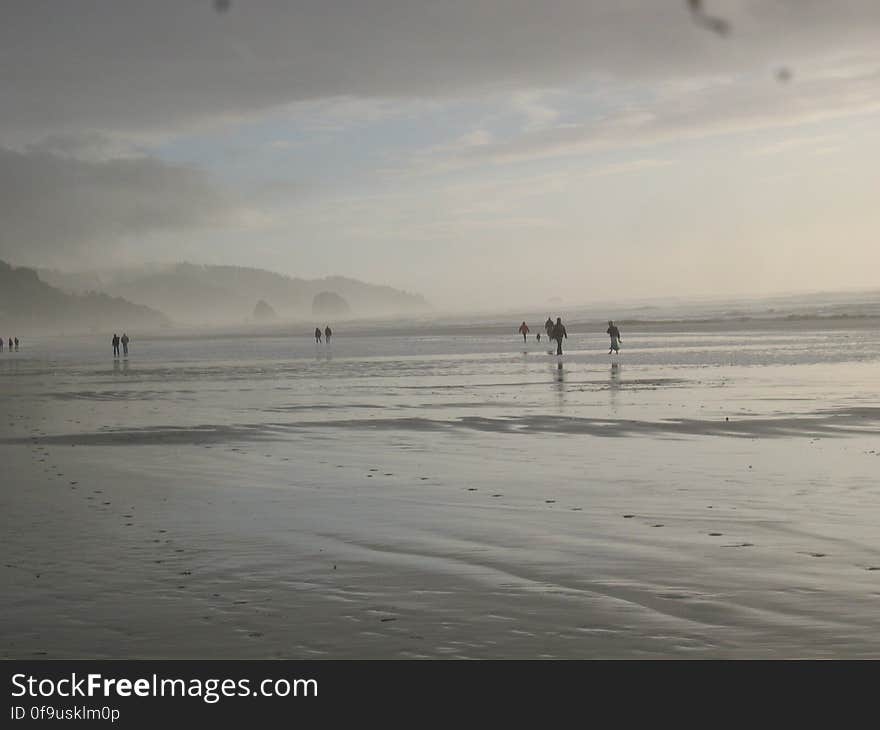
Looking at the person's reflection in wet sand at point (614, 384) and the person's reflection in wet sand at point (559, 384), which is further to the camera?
the person's reflection in wet sand at point (559, 384)

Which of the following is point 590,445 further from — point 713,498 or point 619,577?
point 619,577

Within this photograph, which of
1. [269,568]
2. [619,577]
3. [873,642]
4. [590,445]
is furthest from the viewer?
[590,445]

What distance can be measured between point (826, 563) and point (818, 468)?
6.05 m

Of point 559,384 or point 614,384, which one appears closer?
point 614,384

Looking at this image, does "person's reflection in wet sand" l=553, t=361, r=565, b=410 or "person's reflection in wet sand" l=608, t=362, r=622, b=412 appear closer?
"person's reflection in wet sand" l=608, t=362, r=622, b=412

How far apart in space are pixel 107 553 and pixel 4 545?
1.29 metres

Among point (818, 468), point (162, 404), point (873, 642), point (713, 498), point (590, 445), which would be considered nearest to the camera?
point (873, 642)

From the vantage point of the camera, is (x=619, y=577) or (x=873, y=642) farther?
(x=619, y=577)
